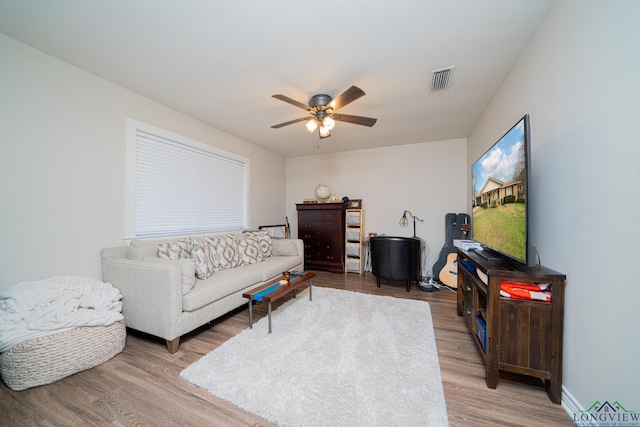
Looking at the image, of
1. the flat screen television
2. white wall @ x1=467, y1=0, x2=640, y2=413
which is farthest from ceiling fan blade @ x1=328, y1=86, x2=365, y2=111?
white wall @ x1=467, y1=0, x2=640, y2=413

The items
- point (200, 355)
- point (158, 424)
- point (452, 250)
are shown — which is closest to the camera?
point (158, 424)

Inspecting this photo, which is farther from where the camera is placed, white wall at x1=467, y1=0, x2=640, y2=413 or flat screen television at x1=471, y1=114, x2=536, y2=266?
flat screen television at x1=471, y1=114, x2=536, y2=266

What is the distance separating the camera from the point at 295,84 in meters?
2.25

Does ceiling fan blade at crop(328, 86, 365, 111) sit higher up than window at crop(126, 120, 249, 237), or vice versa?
ceiling fan blade at crop(328, 86, 365, 111)

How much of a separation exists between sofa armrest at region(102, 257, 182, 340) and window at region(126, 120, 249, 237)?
0.63 metres

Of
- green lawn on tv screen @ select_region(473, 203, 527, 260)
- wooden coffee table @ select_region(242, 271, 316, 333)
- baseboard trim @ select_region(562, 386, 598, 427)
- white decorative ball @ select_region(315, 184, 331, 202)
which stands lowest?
baseboard trim @ select_region(562, 386, 598, 427)

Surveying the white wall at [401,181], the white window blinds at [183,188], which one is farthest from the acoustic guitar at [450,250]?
the white window blinds at [183,188]

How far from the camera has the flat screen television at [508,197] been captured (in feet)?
4.41

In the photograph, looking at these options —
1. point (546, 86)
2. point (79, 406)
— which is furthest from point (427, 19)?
point (79, 406)

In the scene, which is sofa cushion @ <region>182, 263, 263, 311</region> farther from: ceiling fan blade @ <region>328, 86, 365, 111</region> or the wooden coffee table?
ceiling fan blade @ <region>328, 86, 365, 111</region>

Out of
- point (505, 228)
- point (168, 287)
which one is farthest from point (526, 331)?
point (168, 287)

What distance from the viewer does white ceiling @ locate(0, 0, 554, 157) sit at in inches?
56.7

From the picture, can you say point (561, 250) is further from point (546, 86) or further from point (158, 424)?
point (158, 424)

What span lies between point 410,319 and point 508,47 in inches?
102
